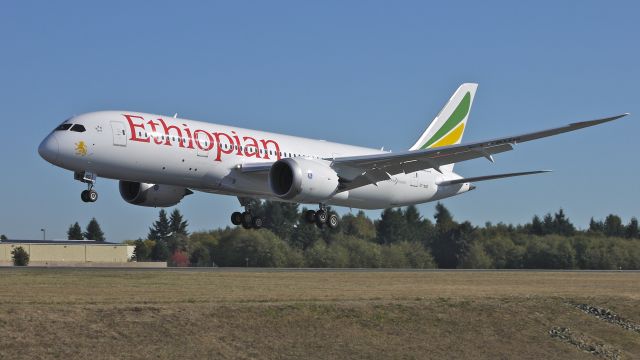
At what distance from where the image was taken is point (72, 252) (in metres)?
103

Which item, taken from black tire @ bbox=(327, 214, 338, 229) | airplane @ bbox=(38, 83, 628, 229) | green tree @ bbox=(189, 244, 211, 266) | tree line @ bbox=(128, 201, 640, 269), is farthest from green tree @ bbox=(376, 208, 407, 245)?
black tire @ bbox=(327, 214, 338, 229)

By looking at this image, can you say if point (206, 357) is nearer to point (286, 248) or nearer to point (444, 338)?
point (444, 338)

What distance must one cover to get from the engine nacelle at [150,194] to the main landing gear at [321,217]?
6381mm

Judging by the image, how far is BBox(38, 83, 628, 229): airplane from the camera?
1704 inches

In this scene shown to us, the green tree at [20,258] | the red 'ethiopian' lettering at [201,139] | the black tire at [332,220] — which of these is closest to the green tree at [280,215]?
the green tree at [20,258]

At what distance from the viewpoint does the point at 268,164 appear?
47844 mm

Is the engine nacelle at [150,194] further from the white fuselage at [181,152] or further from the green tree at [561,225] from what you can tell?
the green tree at [561,225]

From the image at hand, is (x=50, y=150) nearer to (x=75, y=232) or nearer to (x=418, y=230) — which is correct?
(x=418, y=230)

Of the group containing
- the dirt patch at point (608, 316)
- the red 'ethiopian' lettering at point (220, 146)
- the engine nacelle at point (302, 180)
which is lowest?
the dirt patch at point (608, 316)

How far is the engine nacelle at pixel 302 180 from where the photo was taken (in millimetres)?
46594

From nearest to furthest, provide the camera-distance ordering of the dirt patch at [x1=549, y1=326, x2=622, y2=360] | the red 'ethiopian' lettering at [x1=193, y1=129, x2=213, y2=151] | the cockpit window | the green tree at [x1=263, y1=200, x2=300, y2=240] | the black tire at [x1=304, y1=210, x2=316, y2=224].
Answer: the dirt patch at [x1=549, y1=326, x2=622, y2=360] < the cockpit window < the red 'ethiopian' lettering at [x1=193, y1=129, x2=213, y2=151] < the black tire at [x1=304, y1=210, x2=316, y2=224] < the green tree at [x1=263, y1=200, x2=300, y2=240]

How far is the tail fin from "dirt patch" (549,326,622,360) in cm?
1802

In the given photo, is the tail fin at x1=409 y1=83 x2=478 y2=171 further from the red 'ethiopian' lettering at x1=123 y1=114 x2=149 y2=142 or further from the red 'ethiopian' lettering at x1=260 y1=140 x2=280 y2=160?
the red 'ethiopian' lettering at x1=123 y1=114 x2=149 y2=142

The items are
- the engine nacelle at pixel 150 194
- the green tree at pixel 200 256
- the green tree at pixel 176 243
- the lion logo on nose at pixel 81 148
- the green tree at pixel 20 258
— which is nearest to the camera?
the lion logo on nose at pixel 81 148
